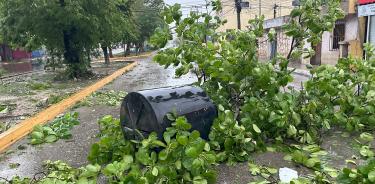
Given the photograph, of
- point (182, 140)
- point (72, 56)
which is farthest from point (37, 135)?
point (72, 56)

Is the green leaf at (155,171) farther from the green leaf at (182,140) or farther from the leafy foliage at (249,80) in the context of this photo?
the leafy foliage at (249,80)

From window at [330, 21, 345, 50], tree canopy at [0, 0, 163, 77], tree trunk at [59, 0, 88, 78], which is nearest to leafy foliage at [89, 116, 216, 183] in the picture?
tree canopy at [0, 0, 163, 77]

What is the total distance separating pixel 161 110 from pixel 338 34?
14.4m

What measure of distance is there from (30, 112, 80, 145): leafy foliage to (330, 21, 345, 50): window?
43.8ft

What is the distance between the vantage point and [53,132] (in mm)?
4922

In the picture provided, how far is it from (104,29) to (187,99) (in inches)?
422

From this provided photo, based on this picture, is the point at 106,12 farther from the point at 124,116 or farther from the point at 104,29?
the point at 124,116

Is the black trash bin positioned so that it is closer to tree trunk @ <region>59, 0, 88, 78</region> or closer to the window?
tree trunk @ <region>59, 0, 88, 78</region>

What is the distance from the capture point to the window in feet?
49.8

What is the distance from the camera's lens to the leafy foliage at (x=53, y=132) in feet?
15.5

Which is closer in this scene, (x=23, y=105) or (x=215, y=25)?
(x=215, y=25)

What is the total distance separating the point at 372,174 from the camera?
2457mm

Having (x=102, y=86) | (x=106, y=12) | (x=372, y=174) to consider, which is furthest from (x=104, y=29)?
(x=372, y=174)

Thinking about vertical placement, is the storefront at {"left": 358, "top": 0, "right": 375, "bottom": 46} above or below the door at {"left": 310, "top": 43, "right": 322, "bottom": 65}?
above
